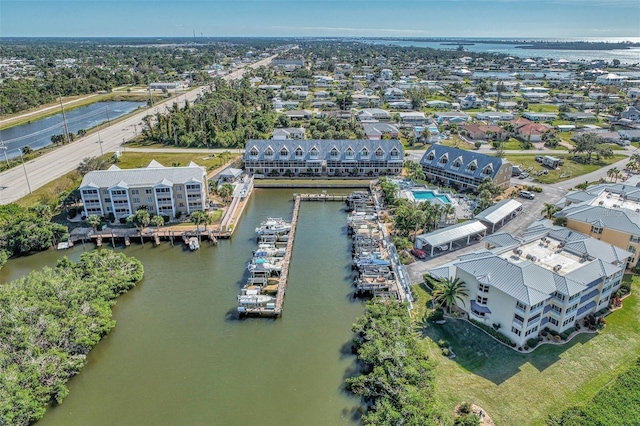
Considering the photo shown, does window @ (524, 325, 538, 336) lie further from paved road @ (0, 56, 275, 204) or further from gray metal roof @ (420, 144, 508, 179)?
paved road @ (0, 56, 275, 204)

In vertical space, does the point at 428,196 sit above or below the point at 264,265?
above

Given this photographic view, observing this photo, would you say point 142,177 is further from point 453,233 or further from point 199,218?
point 453,233

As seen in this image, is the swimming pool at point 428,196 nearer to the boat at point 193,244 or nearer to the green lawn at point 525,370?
the green lawn at point 525,370

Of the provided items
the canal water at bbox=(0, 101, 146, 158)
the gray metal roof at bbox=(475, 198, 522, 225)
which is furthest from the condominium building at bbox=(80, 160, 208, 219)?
the canal water at bbox=(0, 101, 146, 158)

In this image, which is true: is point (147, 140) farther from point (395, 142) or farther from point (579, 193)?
point (579, 193)

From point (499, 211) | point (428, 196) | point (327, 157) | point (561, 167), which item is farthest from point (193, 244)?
point (561, 167)

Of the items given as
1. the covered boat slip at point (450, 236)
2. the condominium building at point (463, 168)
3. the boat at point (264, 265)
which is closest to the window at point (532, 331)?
the covered boat slip at point (450, 236)

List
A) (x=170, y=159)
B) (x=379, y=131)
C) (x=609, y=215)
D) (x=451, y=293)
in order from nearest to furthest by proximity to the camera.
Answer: (x=451, y=293) < (x=609, y=215) < (x=170, y=159) < (x=379, y=131)
